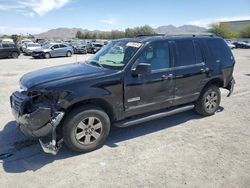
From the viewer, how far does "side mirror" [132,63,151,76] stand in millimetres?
4727

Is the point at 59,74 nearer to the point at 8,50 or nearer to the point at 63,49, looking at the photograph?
the point at 8,50

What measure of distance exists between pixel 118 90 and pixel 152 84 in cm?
75

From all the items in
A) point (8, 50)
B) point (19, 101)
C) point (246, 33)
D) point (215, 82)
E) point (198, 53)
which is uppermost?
point (198, 53)

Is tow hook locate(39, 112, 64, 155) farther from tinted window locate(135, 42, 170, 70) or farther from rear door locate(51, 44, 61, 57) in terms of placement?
rear door locate(51, 44, 61, 57)

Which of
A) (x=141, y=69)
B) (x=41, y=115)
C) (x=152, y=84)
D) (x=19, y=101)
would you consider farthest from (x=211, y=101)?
(x=19, y=101)

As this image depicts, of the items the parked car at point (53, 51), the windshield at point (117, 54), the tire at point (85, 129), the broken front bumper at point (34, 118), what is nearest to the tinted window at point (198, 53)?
the windshield at point (117, 54)

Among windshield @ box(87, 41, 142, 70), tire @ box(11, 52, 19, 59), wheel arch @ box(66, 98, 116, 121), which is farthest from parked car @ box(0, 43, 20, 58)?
wheel arch @ box(66, 98, 116, 121)

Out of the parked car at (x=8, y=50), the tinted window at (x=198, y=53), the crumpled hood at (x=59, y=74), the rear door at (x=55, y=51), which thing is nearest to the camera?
the crumpled hood at (x=59, y=74)

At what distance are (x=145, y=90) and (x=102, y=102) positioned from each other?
890mm

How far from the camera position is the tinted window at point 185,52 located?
561 cm

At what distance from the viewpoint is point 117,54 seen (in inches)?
209

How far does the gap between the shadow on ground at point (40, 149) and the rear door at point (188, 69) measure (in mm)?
618

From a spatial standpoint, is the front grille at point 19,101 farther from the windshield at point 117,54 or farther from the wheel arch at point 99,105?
the windshield at point 117,54

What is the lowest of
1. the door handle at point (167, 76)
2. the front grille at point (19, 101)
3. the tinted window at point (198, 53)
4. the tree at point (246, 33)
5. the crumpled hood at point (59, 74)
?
the tree at point (246, 33)
